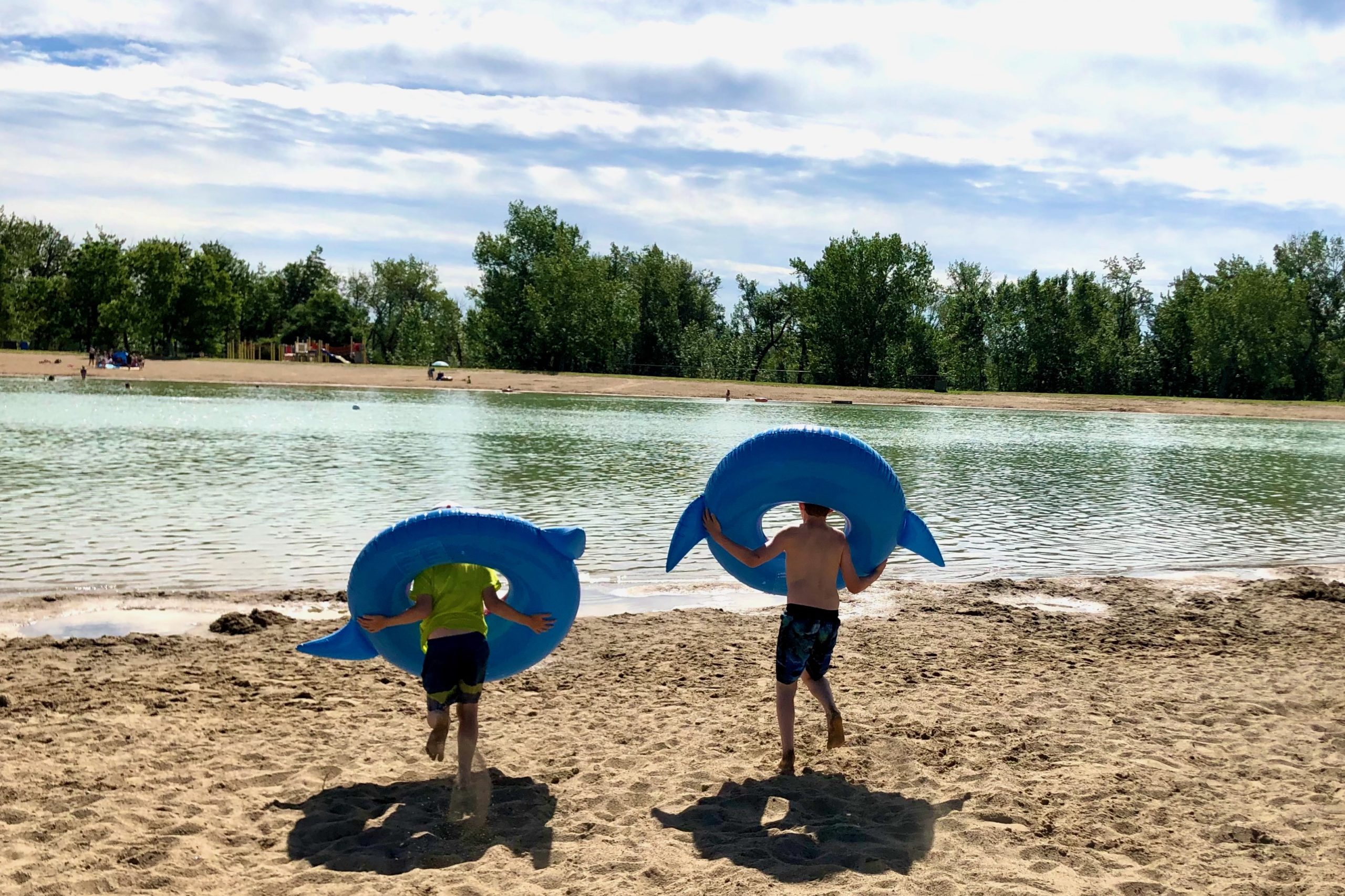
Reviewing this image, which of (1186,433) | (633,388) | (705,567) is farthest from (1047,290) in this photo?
(705,567)

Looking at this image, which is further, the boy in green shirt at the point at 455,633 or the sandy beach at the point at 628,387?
the sandy beach at the point at 628,387

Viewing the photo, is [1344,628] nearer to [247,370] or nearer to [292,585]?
[292,585]

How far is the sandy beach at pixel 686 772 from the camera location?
4020 millimetres

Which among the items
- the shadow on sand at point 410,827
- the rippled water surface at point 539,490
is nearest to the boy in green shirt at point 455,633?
the shadow on sand at point 410,827

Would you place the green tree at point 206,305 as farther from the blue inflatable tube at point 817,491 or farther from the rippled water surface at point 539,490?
the blue inflatable tube at point 817,491

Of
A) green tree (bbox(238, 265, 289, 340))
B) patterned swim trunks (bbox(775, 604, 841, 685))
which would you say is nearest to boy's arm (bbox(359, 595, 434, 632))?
patterned swim trunks (bbox(775, 604, 841, 685))

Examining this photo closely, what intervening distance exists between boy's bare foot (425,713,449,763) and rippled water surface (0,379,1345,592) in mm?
4934

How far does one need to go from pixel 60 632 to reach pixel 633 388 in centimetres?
5117

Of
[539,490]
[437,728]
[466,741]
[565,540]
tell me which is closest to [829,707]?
[565,540]

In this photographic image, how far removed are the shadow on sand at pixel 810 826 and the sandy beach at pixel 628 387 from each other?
50858 millimetres

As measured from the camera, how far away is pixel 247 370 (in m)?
58.6

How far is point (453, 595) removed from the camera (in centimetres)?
475

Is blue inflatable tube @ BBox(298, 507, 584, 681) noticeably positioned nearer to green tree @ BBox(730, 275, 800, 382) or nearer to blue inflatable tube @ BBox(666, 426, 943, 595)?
blue inflatable tube @ BBox(666, 426, 943, 595)

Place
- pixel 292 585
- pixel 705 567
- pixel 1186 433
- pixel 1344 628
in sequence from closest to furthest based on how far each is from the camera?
pixel 1344 628, pixel 292 585, pixel 705 567, pixel 1186 433
